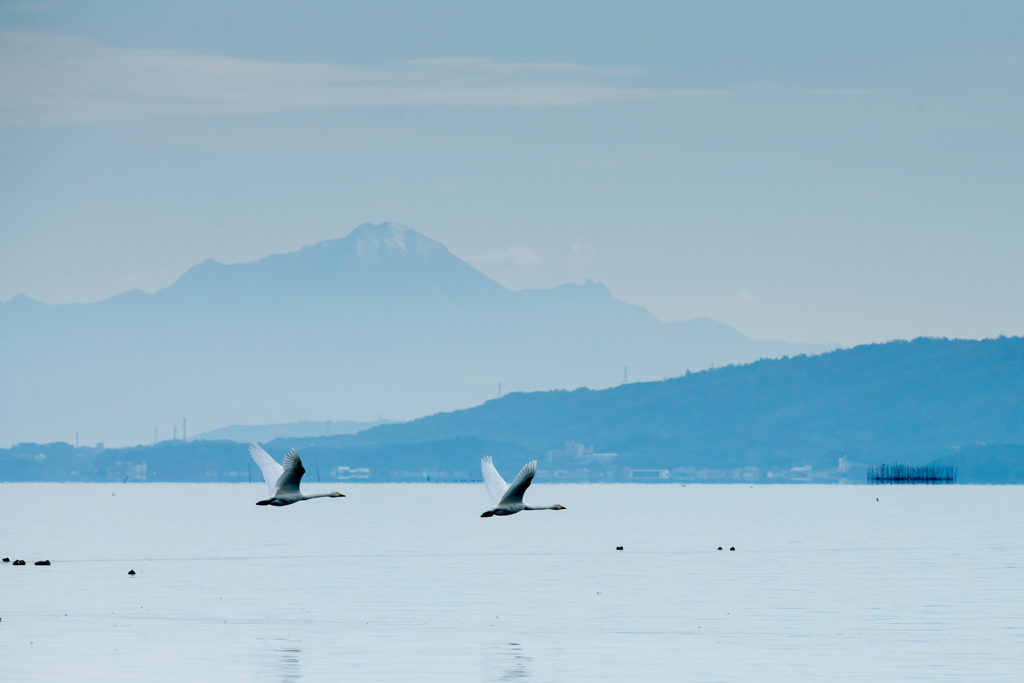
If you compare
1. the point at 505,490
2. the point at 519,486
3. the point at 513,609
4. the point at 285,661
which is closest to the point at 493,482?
the point at 505,490

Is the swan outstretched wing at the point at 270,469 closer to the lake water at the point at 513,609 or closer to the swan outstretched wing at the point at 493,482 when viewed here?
the lake water at the point at 513,609

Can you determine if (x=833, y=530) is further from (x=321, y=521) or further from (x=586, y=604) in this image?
(x=586, y=604)

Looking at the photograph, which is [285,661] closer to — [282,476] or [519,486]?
[519,486]

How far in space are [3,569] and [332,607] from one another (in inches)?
860

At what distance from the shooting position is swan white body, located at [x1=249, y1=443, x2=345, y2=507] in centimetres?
4734

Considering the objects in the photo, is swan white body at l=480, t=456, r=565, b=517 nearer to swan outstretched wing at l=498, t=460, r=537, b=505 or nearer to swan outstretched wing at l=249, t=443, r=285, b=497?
swan outstretched wing at l=498, t=460, r=537, b=505

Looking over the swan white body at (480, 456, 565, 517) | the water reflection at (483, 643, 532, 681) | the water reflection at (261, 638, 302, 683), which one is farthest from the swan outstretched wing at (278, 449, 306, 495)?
the water reflection at (483, 643, 532, 681)

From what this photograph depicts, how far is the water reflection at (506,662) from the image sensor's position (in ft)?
127

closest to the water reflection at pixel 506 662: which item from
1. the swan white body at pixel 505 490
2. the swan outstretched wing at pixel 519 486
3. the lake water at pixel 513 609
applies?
the lake water at pixel 513 609

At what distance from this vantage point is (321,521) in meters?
137

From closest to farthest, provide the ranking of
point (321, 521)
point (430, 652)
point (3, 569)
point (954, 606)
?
point (430, 652) → point (954, 606) → point (3, 569) → point (321, 521)

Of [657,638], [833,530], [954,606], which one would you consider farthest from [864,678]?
[833,530]

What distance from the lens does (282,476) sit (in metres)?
48.8

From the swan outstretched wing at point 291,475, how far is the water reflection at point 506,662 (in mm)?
7640
